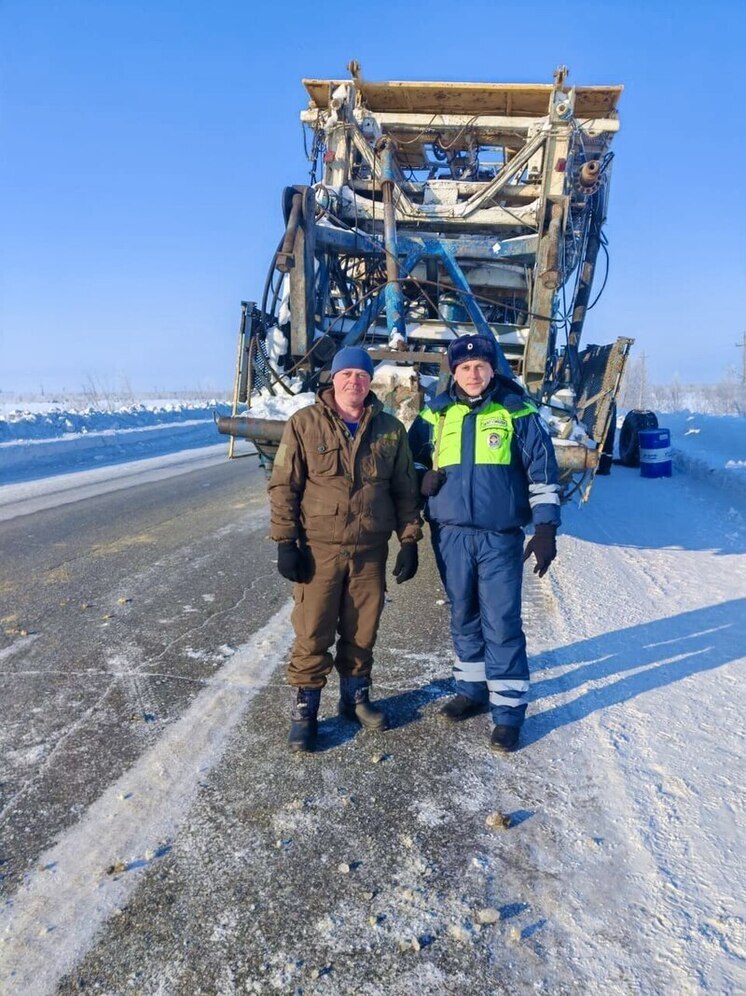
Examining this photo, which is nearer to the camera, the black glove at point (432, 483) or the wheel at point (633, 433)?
the black glove at point (432, 483)

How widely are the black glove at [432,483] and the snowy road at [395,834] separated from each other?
44.5 inches

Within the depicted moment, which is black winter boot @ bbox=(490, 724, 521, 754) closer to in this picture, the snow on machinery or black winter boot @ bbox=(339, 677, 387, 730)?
black winter boot @ bbox=(339, 677, 387, 730)

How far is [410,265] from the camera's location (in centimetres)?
645

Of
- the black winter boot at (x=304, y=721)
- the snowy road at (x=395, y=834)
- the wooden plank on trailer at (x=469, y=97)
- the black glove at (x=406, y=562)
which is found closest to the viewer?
the snowy road at (x=395, y=834)

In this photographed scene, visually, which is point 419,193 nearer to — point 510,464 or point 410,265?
point 410,265

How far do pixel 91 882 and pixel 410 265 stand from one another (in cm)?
587

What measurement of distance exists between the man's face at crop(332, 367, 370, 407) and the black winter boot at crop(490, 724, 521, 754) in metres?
1.70

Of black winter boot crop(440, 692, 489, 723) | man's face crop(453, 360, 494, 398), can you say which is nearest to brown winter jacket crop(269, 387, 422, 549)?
man's face crop(453, 360, 494, 398)

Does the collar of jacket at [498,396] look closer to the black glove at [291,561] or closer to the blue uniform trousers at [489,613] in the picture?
the blue uniform trousers at [489,613]

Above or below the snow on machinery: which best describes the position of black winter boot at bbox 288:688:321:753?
below

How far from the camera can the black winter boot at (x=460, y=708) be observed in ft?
10.5

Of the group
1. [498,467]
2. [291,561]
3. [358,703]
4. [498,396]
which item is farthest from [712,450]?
[291,561]

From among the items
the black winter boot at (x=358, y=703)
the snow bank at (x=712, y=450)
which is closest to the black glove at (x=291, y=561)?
the black winter boot at (x=358, y=703)

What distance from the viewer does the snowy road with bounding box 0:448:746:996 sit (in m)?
1.81
